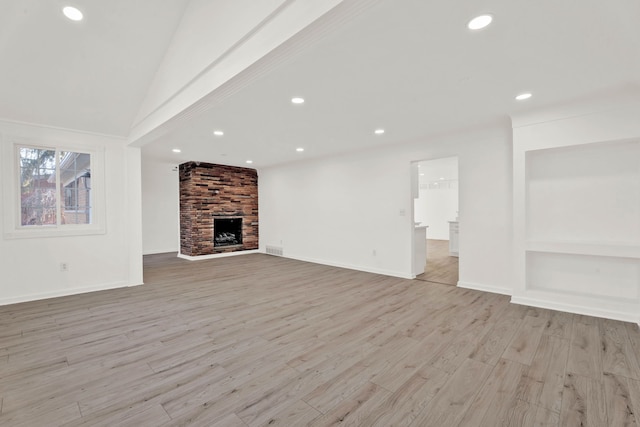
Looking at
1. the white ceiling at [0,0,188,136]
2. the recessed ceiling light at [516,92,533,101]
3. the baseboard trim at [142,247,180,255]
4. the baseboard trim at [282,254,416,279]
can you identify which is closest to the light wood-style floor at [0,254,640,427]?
the baseboard trim at [282,254,416,279]

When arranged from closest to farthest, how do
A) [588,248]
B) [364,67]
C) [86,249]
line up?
[364,67] → [588,248] → [86,249]

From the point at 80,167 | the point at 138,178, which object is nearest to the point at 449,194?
the point at 138,178

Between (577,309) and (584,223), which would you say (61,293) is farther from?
(584,223)

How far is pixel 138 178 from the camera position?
4875mm

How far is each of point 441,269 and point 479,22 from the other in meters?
4.87

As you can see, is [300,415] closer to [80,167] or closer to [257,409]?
[257,409]

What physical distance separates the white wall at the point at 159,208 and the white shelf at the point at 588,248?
336 inches

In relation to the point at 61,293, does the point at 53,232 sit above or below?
above

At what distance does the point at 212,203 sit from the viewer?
7.55 m

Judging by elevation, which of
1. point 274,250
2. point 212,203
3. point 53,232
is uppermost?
point 212,203

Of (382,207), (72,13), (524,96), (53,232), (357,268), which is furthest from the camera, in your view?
(357,268)

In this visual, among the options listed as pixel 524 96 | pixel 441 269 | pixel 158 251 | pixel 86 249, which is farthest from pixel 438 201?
pixel 86 249

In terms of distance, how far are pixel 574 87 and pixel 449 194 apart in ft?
27.3

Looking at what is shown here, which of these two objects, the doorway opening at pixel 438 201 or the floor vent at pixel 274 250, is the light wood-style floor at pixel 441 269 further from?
the floor vent at pixel 274 250
